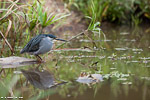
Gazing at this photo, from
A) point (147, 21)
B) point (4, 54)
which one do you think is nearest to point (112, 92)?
point (4, 54)

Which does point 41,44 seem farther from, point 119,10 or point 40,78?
point 119,10

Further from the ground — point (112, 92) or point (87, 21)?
point (87, 21)

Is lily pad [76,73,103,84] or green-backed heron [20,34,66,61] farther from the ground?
green-backed heron [20,34,66,61]

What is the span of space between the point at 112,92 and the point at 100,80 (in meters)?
0.49

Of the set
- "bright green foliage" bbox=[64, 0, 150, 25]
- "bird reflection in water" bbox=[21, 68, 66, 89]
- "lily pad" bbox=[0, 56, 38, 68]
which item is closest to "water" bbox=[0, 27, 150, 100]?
"bird reflection in water" bbox=[21, 68, 66, 89]

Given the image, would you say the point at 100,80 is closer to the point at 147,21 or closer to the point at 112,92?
the point at 112,92

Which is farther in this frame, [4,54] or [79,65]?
[4,54]

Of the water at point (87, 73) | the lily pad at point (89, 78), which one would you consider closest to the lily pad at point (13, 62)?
the water at point (87, 73)

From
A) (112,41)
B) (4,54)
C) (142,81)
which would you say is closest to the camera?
(142,81)

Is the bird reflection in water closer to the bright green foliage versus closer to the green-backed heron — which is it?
the green-backed heron

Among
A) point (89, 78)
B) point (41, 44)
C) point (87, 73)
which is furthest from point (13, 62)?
point (89, 78)

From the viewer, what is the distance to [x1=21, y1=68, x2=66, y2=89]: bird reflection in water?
12.4 ft

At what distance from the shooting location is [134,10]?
33.5 ft

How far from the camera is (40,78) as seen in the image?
414 cm
